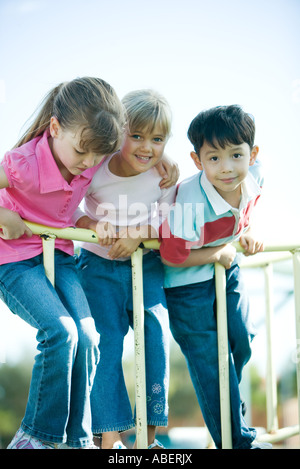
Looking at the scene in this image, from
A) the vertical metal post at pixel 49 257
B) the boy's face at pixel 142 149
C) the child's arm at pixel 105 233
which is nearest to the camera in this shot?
the vertical metal post at pixel 49 257

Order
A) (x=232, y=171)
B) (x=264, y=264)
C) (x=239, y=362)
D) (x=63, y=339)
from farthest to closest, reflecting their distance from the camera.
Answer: (x=264, y=264), (x=239, y=362), (x=232, y=171), (x=63, y=339)

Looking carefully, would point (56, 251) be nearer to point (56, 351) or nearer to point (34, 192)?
point (34, 192)

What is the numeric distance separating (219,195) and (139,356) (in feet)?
1.72

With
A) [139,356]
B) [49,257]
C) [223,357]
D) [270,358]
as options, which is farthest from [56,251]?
[270,358]

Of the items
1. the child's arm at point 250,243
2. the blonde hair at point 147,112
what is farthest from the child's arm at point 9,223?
the child's arm at point 250,243

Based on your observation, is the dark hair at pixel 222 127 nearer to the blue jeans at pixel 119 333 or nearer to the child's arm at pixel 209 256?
the child's arm at pixel 209 256

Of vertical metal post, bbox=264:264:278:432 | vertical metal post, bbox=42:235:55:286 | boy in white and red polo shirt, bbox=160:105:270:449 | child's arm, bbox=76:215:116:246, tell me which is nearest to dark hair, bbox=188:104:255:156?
boy in white and red polo shirt, bbox=160:105:270:449

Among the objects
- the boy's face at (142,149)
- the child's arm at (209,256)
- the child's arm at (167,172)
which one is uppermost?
the boy's face at (142,149)

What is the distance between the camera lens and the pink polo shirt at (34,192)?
1620mm

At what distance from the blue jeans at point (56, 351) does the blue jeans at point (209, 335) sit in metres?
0.39

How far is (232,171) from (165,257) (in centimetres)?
32

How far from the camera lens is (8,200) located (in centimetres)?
166

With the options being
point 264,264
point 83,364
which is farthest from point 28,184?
point 264,264
